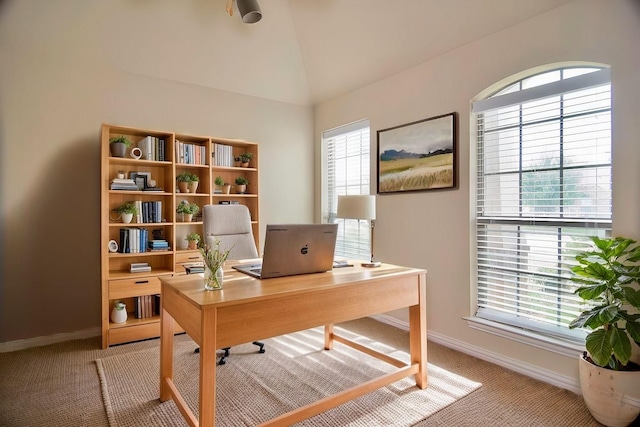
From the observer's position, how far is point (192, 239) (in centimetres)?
366

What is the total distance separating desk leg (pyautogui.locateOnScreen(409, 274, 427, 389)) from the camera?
7.69 ft

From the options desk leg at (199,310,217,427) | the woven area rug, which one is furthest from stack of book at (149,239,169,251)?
desk leg at (199,310,217,427)

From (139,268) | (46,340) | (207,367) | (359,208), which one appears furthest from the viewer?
(139,268)

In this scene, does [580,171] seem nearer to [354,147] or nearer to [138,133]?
[354,147]

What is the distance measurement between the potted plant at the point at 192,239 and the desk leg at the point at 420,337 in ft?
7.48

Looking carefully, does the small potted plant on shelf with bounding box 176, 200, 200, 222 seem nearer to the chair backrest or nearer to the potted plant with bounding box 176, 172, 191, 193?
the potted plant with bounding box 176, 172, 191, 193

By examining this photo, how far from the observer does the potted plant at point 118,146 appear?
127 inches

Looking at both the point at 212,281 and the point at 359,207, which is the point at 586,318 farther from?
the point at 212,281

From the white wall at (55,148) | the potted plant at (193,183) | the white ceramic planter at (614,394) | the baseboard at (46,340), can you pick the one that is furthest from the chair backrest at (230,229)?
the white ceramic planter at (614,394)

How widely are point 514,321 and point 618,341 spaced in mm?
868

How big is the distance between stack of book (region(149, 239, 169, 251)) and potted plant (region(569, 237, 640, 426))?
3289 millimetres

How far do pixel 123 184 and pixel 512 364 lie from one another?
3562mm

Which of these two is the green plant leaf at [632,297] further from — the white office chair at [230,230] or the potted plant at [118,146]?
the potted plant at [118,146]

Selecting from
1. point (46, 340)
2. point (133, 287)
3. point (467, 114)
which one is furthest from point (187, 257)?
point (467, 114)
